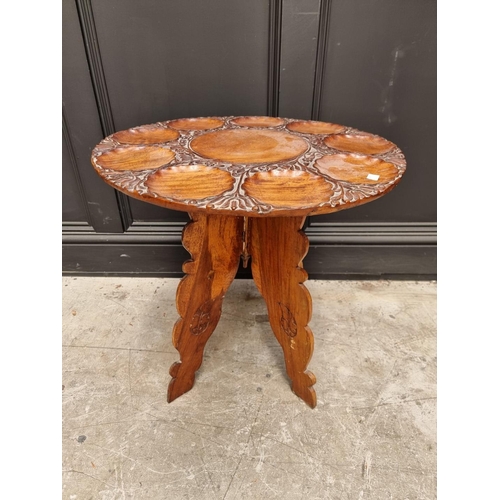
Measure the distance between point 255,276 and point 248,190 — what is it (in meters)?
0.53

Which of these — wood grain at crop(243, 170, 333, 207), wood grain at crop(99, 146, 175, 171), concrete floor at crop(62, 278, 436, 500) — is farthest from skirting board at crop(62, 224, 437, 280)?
wood grain at crop(243, 170, 333, 207)

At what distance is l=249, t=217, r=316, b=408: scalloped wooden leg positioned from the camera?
3.68ft

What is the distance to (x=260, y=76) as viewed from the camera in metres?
1.61

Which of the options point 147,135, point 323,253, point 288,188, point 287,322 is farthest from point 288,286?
point 323,253

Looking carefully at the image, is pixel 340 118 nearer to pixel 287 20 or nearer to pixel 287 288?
pixel 287 20

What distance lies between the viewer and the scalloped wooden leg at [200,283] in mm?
1131

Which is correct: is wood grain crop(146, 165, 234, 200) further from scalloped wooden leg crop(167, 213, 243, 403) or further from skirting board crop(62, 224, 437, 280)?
skirting board crop(62, 224, 437, 280)

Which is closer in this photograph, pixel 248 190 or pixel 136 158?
pixel 248 190

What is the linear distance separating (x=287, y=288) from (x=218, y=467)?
594 mm

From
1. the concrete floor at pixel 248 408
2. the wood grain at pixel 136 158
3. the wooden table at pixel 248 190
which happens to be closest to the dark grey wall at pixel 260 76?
the wooden table at pixel 248 190

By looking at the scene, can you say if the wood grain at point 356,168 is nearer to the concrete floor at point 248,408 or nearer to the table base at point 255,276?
the table base at point 255,276

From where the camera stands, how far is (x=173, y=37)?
1542 millimetres

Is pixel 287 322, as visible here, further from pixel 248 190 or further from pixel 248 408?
pixel 248 190

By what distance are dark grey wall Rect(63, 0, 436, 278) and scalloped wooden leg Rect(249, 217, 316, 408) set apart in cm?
69
